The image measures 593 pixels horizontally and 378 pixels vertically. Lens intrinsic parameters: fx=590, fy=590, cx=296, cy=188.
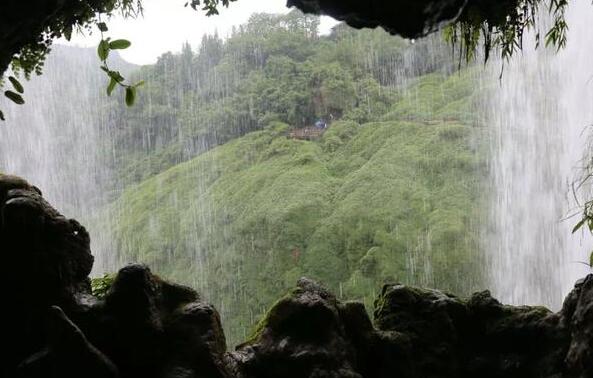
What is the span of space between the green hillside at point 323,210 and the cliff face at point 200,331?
42.2 ft

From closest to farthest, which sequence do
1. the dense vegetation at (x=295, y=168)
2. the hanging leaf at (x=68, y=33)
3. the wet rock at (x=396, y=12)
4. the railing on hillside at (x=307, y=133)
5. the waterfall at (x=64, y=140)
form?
the wet rock at (x=396, y=12)
the hanging leaf at (x=68, y=33)
the dense vegetation at (x=295, y=168)
the railing on hillside at (x=307, y=133)
the waterfall at (x=64, y=140)

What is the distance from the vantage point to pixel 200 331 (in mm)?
4574

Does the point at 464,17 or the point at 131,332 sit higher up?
the point at 464,17

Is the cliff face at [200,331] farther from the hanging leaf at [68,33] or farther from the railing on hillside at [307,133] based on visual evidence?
the railing on hillside at [307,133]

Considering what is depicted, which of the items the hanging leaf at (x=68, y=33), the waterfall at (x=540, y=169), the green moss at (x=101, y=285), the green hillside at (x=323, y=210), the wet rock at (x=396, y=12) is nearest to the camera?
the wet rock at (x=396, y=12)

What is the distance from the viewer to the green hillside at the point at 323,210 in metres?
20.2

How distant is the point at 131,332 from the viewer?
447 cm

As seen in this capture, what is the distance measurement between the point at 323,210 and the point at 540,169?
27.6 ft

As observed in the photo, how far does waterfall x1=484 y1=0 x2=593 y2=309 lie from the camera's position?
63.2ft

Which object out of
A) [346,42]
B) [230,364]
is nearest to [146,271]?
[230,364]

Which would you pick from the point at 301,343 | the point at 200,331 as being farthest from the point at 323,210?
the point at 200,331

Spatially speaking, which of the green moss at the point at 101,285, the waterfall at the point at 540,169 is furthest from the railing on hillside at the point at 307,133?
the green moss at the point at 101,285

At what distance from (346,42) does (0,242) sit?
1309 inches

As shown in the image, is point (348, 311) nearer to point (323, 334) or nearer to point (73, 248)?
point (323, 334)
